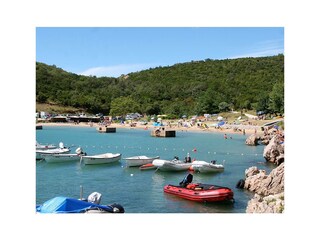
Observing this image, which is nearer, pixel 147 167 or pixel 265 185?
pixel 265 185

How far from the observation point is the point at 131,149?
22016 mm

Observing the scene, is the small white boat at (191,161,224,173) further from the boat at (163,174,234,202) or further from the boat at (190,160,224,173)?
the boat at (163,174,234,202)

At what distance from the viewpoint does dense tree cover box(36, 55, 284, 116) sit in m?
33.9

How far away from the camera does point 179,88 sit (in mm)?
37656

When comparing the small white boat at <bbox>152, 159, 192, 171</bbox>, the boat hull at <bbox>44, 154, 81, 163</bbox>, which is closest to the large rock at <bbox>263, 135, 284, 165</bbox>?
the small white boat at <bbox>152, 159, 192, 171</bbox>

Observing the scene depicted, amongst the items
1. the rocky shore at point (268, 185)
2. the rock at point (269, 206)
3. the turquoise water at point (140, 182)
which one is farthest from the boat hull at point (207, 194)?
the rock at point (269, 206)

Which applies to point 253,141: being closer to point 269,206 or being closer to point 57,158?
point 57,158

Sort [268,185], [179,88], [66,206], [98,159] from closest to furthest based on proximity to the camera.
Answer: [66,206], [268,185], [98,159], [179,88]

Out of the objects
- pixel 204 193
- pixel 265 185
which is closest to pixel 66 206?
pixel 204 193

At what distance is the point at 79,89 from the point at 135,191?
38.3 metres

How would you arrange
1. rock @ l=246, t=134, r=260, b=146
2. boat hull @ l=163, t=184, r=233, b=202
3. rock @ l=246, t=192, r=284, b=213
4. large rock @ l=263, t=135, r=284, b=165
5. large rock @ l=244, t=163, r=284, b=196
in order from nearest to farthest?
1. rock @ l=246, t=192, r=284, b=213
2. boat hull @ l=163, t=184, r=233, b=202
3. large rock @ l=244, t=163, r=284, b=196
4. large rock @ l=263, t=135, r=284, b=165
5. rock @ l=246, t=134, r=260, b=146
